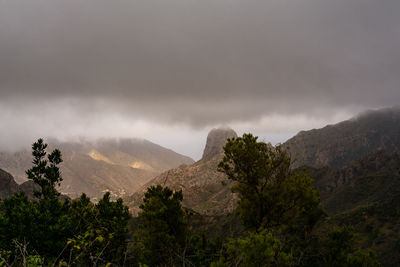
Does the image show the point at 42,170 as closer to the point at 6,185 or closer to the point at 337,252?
the point at 337,252

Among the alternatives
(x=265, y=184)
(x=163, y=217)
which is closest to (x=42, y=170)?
(x=163, y=217)

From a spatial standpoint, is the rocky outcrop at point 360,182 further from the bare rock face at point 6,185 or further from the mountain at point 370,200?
the bare rock face at point 6,185

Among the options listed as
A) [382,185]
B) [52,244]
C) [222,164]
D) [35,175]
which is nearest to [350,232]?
[222,164]

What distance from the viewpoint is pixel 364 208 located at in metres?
82.9

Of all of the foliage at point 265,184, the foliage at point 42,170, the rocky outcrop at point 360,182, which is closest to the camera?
the foliage at point 265,184

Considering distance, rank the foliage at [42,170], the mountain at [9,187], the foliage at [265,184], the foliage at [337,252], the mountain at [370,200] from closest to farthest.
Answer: the foliage at [265,184]
the foliage at [337,252]
the foliage at [42,170]
the mountain at [370,200]
the mountain at [9,187]

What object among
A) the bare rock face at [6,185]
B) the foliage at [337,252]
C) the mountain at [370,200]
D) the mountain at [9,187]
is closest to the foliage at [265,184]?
the foliage at [337,252]

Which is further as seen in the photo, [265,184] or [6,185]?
[6,185]

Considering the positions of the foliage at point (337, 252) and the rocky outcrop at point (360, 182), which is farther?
the rocky outcrop at point (360, 182)

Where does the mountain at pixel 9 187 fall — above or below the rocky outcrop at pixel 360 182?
below

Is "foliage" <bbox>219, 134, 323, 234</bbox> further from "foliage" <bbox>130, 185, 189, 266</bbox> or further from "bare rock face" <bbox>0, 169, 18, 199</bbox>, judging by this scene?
"bare rock face" <bbox>0, 169, 18, 199</bbox>

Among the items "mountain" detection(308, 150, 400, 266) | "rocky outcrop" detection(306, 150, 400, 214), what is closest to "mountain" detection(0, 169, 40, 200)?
"rocky outcrop" detection(306, 150, 400, 214)

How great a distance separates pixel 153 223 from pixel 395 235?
213 ft

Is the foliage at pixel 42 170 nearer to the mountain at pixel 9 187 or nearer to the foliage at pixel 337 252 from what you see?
the foliage at pixel 337 252
